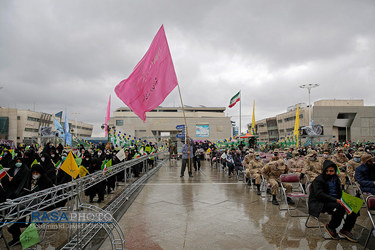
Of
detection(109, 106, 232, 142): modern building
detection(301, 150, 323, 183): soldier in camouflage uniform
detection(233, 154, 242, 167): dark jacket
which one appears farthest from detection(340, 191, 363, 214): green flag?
detection(109, 106, 232, 142): modern building

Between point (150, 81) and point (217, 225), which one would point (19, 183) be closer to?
point (217, 225)

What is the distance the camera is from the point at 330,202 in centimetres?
453

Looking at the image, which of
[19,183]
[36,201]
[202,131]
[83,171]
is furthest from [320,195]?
[202,131]

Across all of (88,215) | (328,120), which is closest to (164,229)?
(88,215)

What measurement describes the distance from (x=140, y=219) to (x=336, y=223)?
3.88 meters

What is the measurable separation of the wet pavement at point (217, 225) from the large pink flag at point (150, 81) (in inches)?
121

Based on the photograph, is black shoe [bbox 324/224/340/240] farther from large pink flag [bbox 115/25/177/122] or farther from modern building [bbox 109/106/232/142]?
modern building [bbox 109/106/232/142]

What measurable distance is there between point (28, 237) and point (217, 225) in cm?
336

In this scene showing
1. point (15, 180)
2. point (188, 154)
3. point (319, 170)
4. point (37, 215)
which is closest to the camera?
point (37, 215)

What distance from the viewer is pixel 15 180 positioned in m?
4.74

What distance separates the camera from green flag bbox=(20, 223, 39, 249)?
9.55 ft

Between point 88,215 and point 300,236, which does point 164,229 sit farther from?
point 300,236

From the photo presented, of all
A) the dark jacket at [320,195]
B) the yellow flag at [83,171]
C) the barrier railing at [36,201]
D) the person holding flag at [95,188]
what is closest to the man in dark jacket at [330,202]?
the dark jacket at [320,195]

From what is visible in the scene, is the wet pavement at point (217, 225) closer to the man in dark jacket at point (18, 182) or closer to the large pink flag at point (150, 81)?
the man in dark jacket at point (18, 182)
